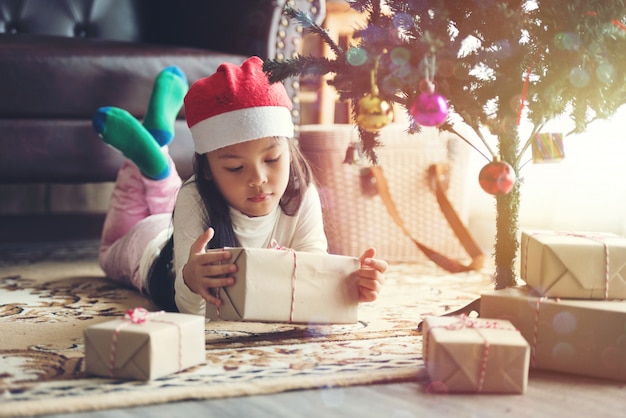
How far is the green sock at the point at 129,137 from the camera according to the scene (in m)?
1.56

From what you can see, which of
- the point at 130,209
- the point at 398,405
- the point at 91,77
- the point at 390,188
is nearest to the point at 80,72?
the point at 91,77

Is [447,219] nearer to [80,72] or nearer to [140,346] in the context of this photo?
[80,72]

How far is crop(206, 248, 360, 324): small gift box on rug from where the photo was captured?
40.4 inches

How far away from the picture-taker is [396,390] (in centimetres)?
88

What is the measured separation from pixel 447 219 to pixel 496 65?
80 centimetres

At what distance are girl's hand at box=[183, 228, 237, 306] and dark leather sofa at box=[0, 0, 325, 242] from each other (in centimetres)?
75

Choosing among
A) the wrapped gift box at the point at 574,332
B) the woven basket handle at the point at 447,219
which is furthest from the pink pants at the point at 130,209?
the wrapped gift box at the point at 574,332

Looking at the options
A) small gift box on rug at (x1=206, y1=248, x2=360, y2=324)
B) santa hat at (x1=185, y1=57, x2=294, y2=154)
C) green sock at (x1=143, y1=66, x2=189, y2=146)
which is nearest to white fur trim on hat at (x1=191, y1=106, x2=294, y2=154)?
santa hat at (x1=185, y1=57, x2=294, y2=154)

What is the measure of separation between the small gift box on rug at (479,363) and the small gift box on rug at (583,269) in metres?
0.13

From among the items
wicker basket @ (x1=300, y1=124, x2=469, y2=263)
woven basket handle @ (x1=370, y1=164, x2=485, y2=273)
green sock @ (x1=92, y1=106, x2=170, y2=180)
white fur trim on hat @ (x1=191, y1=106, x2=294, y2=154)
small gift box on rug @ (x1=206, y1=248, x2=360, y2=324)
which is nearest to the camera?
small gift box on rug @ (x1=206, y1=248, x2=360, y2=324)

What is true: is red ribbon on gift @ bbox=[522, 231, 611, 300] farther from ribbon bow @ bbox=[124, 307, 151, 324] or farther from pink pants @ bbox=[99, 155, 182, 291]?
pink pants @ bbox=[99, 155, 182, 291]

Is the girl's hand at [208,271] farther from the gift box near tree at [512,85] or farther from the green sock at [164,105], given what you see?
the green sock at [164,105]

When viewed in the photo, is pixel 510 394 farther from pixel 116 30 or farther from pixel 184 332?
pixel 116 30

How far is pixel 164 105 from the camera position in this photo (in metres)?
1.64
